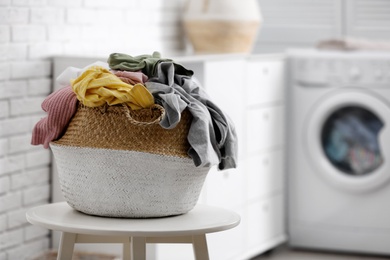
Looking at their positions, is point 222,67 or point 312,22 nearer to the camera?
point 222,67

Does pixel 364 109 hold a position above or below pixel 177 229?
above

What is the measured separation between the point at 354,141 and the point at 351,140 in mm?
15

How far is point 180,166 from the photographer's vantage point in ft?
5.66

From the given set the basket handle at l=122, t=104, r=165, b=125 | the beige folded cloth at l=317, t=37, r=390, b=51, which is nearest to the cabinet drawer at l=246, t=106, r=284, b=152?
the beige folded cloth at l=317, t=37, r=390, b=51

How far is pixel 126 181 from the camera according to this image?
1697 mm

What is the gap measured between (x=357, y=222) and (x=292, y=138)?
1.65 feet

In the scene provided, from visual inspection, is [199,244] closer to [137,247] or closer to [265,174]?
[137,247]

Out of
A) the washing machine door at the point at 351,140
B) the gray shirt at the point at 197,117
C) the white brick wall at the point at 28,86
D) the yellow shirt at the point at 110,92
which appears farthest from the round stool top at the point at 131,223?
the washing machine door at the point at 351,140

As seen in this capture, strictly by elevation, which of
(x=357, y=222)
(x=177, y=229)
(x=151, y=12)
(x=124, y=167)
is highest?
(x=151, y=12)

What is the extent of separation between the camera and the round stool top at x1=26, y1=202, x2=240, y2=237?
1612 millimetres

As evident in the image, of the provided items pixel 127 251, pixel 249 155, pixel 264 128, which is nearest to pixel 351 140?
pixel 264 128

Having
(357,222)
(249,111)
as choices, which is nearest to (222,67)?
(249,111)

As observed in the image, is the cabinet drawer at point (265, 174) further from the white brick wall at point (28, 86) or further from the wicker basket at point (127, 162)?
the wicker basket at point (127, 162)

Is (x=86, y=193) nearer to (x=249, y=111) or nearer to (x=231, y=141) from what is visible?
(x=231, y=141)
